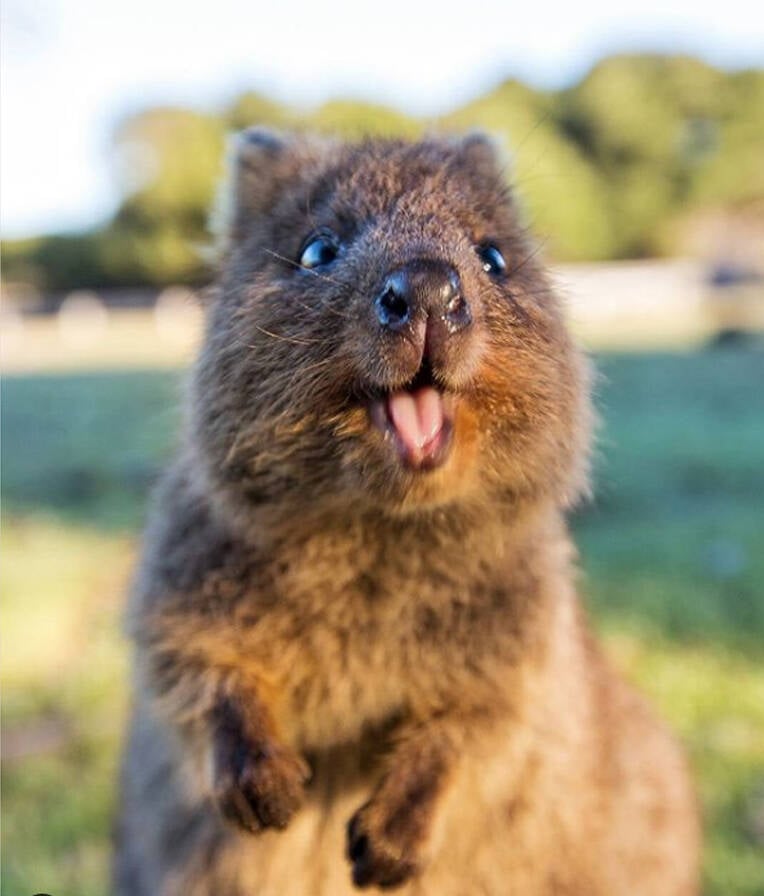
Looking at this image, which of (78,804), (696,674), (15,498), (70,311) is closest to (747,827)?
(696,674)

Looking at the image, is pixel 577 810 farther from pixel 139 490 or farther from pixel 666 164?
pixel 666 164

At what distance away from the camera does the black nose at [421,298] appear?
211 cm

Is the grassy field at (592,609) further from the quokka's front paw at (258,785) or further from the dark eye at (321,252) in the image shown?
the quokka's front paw at (258,785)

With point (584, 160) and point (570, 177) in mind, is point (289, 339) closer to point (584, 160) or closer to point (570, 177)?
point (570, 177)

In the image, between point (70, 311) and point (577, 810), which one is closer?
point (577, 810)

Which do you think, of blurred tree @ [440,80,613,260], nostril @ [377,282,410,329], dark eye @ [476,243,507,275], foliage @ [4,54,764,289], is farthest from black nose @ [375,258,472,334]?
blurred tree @ [440,80,613,260]

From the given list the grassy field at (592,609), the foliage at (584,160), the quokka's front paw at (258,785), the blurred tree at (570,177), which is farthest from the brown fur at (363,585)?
the blurred tree at (570,177)

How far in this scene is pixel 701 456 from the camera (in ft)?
33.6

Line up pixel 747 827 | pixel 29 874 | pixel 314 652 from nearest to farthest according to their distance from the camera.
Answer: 1. pixel 314 652
2. pixel 29 874
3. pixel 747 827

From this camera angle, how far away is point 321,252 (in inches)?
104

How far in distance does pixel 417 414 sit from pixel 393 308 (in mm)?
222

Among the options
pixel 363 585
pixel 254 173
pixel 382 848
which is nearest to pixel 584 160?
pixel 254 173

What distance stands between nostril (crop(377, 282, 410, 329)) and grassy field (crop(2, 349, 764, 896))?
1.06 metres

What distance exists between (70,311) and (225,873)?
3523 centimetres
